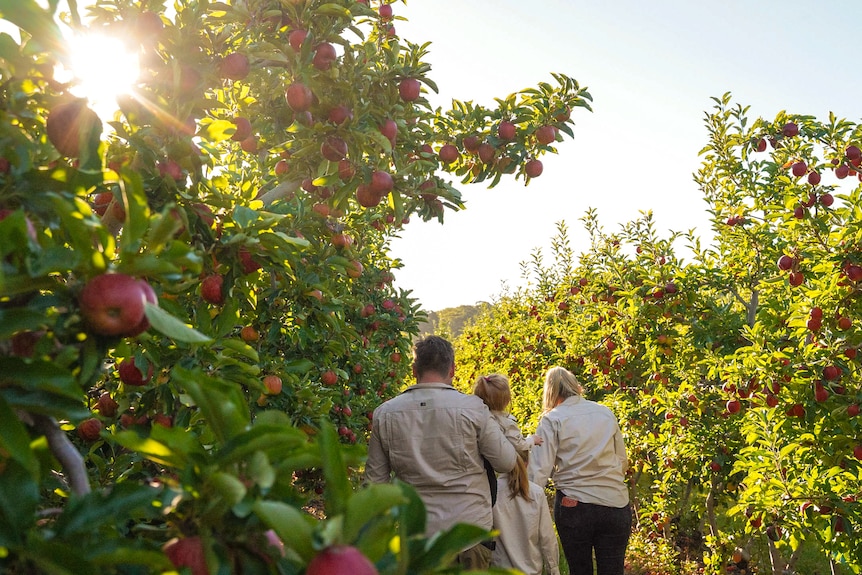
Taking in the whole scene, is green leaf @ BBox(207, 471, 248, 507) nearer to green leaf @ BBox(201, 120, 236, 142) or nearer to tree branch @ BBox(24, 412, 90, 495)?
tree branch @ BBox(24, 412, 90, 495)

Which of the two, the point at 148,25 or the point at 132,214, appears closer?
the point at 132,214

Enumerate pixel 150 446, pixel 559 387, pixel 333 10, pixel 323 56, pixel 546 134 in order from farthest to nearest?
pixel 559 387
pixel 546 134
pixel 323 56
pixel 333 10
pixel 150 446

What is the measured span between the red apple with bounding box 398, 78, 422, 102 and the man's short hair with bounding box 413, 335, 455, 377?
3.50 feet

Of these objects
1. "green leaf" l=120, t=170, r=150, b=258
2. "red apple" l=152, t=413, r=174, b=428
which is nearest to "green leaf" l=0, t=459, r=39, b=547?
"green leaf" l=120, t=170, r=150, b=258

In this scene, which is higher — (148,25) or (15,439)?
(148,25)

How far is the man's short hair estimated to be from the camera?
303 cm

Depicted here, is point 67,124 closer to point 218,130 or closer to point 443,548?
point 218,130

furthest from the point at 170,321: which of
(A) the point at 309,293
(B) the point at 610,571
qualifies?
(B) the point at 610,571

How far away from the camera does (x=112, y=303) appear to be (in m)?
0.92

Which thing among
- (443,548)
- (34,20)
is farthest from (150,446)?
(34,20)

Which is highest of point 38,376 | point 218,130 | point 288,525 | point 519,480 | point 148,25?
point 148,25

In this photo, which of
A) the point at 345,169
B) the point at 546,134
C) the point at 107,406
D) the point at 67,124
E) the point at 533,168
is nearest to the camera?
the point at 67,124

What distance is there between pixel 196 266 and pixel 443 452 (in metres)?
2.00

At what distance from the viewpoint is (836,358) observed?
12.6 feet
